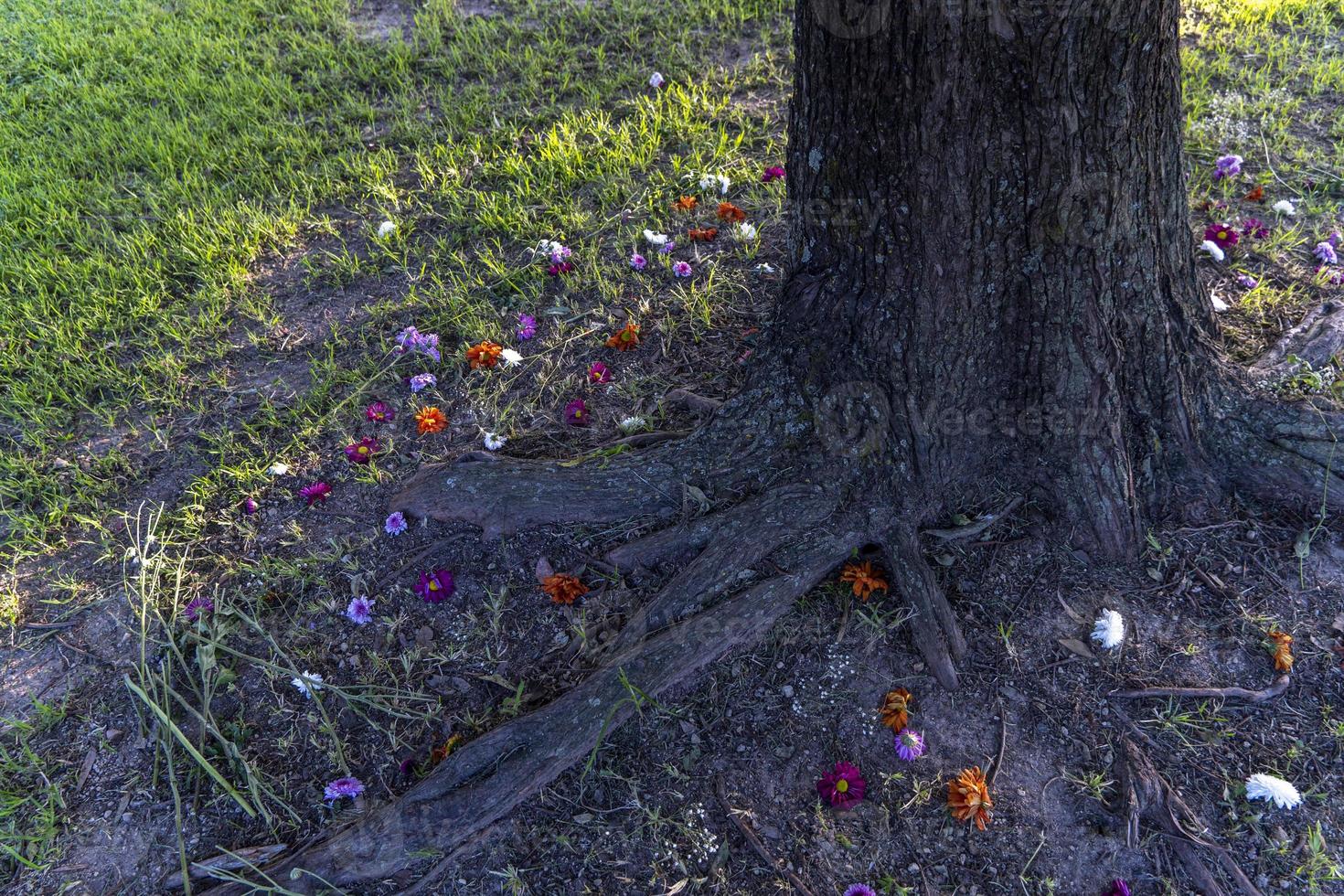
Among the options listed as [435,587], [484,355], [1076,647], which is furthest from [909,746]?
[484,355]

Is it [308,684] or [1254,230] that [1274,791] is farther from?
[308,684]

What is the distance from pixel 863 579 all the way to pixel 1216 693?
87cm

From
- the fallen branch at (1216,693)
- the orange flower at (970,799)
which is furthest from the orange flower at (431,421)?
the fallen branch at (1216,693)

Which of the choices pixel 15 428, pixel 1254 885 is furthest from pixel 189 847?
pixel 1254 885

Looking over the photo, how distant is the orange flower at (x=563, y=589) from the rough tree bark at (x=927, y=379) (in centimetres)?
18

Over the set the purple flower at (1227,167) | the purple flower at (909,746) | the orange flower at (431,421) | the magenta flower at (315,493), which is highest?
the purple flower at (1227,167)

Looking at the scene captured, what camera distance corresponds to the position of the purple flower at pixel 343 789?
2.04 m

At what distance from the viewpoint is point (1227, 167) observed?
3.22 meters

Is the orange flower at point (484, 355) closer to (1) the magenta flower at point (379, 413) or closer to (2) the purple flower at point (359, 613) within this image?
(1) the magenta flower at point (379, 413)

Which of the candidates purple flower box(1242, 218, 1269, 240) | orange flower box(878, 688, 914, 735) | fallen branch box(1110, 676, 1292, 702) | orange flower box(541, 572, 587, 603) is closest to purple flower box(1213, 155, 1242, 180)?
purple flower box(1242, 218, 1269, 240)

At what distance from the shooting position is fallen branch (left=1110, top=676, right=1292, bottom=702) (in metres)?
2.01

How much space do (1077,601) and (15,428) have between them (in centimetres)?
362

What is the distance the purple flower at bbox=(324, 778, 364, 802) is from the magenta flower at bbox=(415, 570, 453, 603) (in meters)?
0.52

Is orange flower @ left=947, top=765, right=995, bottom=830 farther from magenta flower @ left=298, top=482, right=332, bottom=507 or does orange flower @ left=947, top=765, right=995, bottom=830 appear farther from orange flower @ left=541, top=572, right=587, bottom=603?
magenta flower @ left=298, top=482, right=332, bottom=507
